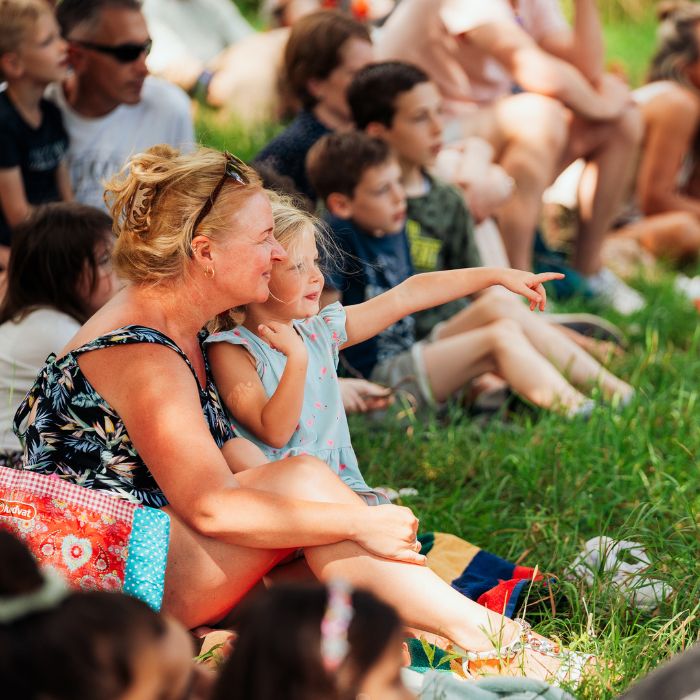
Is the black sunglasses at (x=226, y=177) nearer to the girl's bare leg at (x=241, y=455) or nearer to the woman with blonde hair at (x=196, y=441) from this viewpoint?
the woman with blonde hair at (x=196, y=441)

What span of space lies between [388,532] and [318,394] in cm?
57

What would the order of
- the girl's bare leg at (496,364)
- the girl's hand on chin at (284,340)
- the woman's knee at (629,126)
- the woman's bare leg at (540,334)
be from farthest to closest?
1. the woman's knee at (629,126)
2. the woman's bare leg at (540,334)
3. the girl's bare leg at (496,364)
4. the girl's hand on chin at (284,340)

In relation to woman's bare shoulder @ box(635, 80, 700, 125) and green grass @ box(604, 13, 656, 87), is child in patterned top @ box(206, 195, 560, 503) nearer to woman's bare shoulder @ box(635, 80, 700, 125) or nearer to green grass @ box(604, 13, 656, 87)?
woman's bare shoulder @ box(635, 80, 700, 125)

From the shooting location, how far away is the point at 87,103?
4590 millimetres

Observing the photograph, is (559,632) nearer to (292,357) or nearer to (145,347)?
(292,357)

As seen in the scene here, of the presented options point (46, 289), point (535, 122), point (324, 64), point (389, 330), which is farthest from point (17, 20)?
point (535, 122)

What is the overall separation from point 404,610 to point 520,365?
173cm

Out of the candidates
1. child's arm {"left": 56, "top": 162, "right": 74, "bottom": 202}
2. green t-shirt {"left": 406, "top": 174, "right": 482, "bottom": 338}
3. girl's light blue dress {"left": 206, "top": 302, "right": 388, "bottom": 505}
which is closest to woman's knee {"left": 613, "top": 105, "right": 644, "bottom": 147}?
green t-shirt {"left": 406, "top": 174, "right": 482, "bottom": 338}

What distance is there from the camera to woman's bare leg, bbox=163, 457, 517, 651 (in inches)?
92.4

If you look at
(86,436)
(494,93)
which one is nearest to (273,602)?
(86,436)

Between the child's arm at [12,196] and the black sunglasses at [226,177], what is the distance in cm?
176

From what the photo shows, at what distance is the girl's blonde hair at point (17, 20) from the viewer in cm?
414

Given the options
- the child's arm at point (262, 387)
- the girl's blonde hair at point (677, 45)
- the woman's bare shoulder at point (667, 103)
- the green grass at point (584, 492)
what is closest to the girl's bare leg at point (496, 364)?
the green grass at point (584, 492)

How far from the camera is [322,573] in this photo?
2.38 meters
